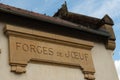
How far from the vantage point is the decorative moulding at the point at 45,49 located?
26.7ft

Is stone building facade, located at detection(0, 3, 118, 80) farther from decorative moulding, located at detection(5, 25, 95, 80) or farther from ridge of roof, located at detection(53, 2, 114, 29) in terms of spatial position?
ridge of roof, located at detection(53, 2, 114, 29)

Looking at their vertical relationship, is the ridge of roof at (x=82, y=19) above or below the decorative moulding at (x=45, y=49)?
above

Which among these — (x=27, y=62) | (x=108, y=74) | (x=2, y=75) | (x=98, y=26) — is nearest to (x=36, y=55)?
(x=27, y=62)

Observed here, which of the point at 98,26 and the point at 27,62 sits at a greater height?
the point at 98,26

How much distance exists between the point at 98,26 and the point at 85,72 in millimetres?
2684

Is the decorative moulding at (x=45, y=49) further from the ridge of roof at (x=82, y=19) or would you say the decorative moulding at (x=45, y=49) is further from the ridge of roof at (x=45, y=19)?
the ridge of roof at (x=82, y=19)

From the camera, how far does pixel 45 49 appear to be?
29.0 feet

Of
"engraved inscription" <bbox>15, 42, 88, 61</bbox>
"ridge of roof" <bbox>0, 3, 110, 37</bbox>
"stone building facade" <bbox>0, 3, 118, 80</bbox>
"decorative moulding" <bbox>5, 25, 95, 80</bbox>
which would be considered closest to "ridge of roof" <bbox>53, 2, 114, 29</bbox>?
"stone building facade" <bbox>0, 3, 118, 80</bbox>

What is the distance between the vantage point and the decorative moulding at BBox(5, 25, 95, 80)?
8.13 meters

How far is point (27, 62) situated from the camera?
8188mm

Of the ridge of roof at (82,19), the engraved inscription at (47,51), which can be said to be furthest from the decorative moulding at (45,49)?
the ridge of roof at (82,19)

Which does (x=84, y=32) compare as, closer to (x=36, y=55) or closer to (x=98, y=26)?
(x=98, y=26)

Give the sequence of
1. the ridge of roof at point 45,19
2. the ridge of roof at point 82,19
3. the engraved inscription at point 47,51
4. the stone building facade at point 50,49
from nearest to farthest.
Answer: the stone building facade at point 50,49
the engraved inscription at point 47,51
the ridge of roof at point 45,19
the ridge of roof at point 82,19

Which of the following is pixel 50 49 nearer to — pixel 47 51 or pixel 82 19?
pixel 47 51
